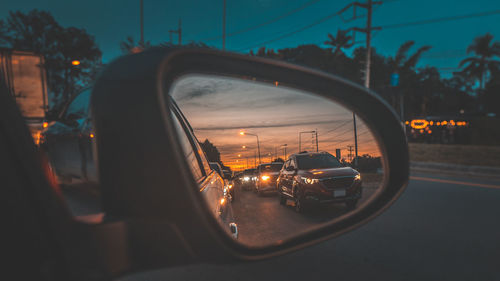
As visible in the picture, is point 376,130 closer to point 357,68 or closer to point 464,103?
point 357,68

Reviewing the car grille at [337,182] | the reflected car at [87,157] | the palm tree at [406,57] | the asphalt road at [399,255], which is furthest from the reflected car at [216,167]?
the palm tree at [406,57]

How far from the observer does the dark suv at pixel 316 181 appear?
1.15m

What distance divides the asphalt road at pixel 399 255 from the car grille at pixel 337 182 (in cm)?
132

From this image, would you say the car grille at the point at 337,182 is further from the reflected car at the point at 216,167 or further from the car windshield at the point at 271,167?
the reflected car at the point at 216,167

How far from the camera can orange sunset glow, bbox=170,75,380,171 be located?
1066mm

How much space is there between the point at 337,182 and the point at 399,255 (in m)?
3.13

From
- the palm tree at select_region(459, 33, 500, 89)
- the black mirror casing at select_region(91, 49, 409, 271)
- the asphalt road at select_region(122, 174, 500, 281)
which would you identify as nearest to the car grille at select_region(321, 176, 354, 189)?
the black mirror casing at select_region(91, 49, 409, 271)

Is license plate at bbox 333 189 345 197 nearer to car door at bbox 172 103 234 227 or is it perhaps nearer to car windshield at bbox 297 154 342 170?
car windshield at bbox 297 154 342 170

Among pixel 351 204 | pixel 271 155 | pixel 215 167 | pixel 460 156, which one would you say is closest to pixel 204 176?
pixel 215 167

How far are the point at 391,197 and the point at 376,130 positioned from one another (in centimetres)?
33

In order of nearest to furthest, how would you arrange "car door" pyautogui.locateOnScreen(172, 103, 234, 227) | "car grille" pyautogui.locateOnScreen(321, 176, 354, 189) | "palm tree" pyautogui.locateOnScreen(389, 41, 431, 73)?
"car door" pyautogui.locateOnScreen(172, 103, 234, 227)
"car grille" pyautogui.locateOnScreen(321, 176, 354, 189)
"palm tree" pyautogui.locateOnScreen(389, 41, 431, 73)

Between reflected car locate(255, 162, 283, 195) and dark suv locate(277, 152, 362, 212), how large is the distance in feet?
0.06

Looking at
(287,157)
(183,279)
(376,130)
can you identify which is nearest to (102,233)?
(287,157)

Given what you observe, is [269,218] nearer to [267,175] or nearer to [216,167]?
[267,175]
